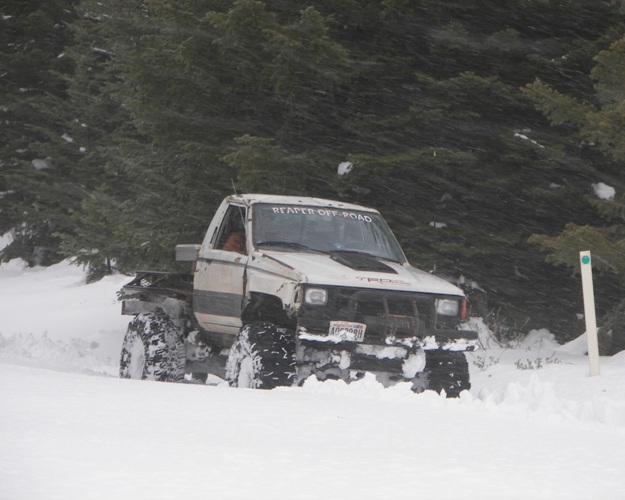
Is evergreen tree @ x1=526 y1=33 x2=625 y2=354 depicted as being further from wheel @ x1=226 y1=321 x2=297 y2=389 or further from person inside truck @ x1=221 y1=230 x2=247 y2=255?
wheel @ x1=226 y1=321 x2=297 y2=389

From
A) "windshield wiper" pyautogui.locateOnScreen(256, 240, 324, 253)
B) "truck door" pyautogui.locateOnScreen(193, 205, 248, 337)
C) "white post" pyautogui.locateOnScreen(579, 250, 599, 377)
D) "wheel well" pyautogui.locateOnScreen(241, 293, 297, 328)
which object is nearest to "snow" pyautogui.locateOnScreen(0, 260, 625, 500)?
"white post" pyautogui.locateOnScreen(579, 250, 599, 377)

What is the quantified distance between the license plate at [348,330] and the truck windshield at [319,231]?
1373 mm

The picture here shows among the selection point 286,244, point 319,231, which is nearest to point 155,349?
point 286,244

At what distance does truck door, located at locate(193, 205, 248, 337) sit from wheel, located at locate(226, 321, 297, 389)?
67 cm

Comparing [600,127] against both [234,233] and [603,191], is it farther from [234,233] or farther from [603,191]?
[234,233]

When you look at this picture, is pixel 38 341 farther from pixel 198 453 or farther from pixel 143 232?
pixel 198 453

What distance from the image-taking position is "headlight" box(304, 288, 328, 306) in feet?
25.8

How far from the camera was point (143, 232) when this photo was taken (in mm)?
13938

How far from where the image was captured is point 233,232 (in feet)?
31.8

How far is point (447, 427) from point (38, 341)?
28.9 feet

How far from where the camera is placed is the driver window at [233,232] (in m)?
9.48

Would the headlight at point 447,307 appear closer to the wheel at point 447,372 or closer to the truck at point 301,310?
the truck at point 301,310

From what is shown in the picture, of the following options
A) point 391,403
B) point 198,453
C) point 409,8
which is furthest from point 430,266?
point 198,453

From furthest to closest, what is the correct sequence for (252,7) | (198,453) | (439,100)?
(439,100) < (252,7) < (198,453)
